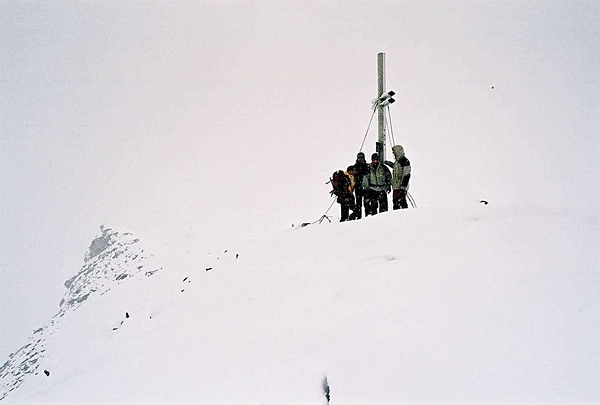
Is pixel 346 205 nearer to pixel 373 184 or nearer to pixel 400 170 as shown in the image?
pixel 373 184

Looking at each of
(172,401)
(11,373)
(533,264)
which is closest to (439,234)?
(533,264)

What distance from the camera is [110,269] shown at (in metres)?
59.9

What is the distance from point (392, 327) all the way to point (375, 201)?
6791mm

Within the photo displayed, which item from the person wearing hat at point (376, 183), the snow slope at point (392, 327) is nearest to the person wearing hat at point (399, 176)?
the person wearing hat at point (376, 183)

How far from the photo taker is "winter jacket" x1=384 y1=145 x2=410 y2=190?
10.4 metres

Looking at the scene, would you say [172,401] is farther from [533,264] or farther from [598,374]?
[533,264]

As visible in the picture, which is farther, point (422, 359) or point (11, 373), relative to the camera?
point (11, 373)

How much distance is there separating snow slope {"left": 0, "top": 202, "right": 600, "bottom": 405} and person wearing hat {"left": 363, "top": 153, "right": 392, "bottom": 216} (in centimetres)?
272

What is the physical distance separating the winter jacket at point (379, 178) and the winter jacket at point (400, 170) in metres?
0.18

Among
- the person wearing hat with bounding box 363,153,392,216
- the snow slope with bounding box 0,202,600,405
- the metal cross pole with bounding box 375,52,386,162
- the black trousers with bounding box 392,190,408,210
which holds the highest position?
the metal cross pole with bounding box 375,52,386,162

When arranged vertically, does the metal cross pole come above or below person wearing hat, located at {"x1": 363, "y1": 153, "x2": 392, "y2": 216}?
above

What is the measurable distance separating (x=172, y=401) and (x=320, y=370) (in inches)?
65.2

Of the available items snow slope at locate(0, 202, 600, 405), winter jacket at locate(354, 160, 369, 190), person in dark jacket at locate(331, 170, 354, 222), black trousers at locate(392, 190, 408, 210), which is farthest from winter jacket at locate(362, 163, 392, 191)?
snow slope at locate(0, 202, 600, 405)

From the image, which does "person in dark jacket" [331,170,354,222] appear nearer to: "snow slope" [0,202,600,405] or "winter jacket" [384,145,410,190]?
"winter jacket" [384,145,410,190]
